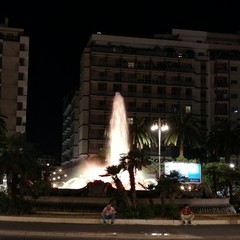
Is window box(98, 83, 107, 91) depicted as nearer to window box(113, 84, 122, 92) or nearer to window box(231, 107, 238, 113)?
window box(113, 84, 122, 92)

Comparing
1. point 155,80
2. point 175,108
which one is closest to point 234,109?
point 175,108

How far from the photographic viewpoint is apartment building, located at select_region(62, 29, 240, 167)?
11444 cm

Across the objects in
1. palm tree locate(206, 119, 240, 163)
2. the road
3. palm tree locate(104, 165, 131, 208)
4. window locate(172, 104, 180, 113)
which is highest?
window locate(172, 104, 180, 113)

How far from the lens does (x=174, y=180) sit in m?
33.5

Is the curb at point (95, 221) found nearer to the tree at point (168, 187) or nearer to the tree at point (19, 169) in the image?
the tree at point (168, 187)

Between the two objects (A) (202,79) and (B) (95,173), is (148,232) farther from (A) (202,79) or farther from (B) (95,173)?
(A) (202,79)

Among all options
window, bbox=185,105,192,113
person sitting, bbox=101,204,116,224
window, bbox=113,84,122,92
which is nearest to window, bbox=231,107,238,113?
window, bbox=185,105,192,113

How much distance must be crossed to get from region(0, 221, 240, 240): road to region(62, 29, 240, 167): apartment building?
85.3m

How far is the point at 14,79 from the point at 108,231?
8606cm

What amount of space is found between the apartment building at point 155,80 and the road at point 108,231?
85.3 m

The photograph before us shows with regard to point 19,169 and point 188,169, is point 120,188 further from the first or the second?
point 188,169

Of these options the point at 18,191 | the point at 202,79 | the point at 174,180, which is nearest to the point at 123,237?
the point at 174,180

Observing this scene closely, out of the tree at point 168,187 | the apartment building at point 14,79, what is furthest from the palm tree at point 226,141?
the tree at point 168,187

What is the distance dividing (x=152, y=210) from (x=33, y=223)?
7305mm
